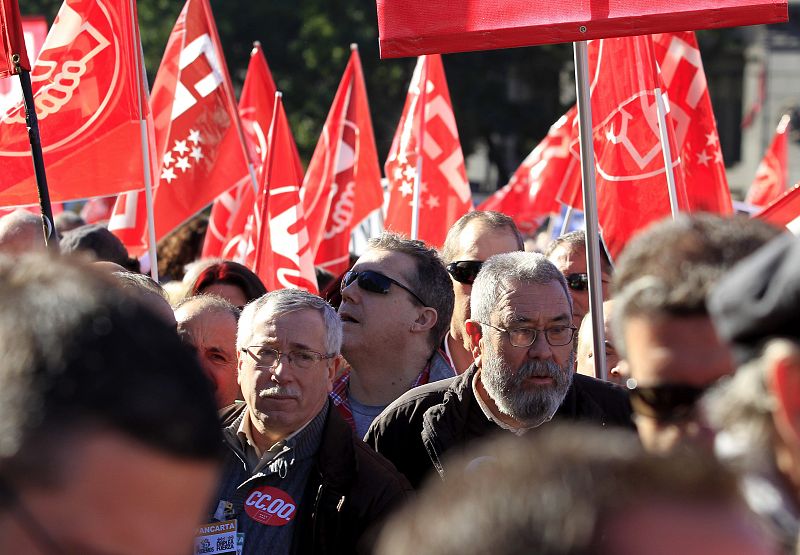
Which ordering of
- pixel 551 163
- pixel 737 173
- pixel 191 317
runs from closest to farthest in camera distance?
pixel 191 317 < pixel 551 163 < pixel 737 173

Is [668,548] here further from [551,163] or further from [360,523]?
[551,163]

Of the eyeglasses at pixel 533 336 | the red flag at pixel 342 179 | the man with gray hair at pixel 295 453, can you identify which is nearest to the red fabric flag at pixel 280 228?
the red flag at pixel 342 179

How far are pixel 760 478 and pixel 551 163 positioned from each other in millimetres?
8141

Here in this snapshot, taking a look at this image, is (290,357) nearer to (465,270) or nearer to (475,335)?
(475,335)

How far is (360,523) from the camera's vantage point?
3.35 m

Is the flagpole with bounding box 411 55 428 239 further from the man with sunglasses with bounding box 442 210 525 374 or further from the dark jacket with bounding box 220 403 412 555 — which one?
the dark jacket with bounding box 220 403 412 555

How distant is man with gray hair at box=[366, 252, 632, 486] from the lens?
373 cm

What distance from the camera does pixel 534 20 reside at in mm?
4094

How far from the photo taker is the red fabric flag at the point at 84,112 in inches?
221

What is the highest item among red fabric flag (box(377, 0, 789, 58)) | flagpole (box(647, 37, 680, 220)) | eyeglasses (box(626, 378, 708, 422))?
red fabric flag (box(377, 0, 789, 58))

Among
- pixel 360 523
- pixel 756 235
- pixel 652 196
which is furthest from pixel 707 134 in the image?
pixel 756 235

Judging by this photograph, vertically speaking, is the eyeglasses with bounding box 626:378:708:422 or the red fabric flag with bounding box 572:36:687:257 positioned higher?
the eyeglasses with bounding box 626:378:708:422

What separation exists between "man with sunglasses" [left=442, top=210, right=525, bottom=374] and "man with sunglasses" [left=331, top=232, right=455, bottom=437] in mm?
178

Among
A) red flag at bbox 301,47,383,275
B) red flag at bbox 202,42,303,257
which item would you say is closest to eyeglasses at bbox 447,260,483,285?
red flag at bbox 301,47,383,275
